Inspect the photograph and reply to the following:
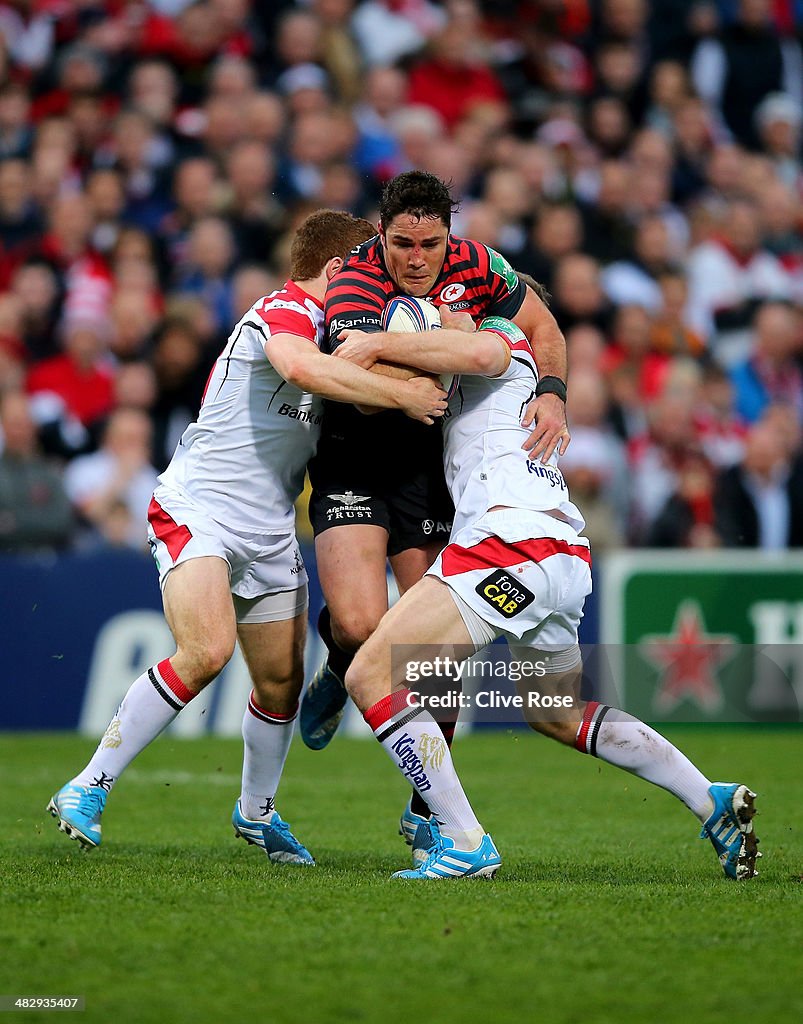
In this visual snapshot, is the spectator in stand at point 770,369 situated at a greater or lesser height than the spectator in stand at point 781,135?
lesser

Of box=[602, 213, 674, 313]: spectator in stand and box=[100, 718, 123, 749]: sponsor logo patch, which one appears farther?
box=[602, 213, 674, 313]: spectator in stand

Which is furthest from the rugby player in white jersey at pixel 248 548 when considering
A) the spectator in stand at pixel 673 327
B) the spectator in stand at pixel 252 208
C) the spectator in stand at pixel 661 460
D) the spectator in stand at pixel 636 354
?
the spectator in stand at pixel 673 327

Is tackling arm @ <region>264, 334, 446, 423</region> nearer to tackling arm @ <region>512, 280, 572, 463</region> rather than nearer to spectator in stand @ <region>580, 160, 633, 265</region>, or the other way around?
tackling arm @ <region>512, 280, 572, 463</region>

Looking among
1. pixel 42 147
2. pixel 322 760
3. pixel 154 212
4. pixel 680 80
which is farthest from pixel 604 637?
pixel 680 80

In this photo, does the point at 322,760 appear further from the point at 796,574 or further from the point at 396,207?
the point at 396,207

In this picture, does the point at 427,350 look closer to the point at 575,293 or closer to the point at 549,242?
the point at 575,293

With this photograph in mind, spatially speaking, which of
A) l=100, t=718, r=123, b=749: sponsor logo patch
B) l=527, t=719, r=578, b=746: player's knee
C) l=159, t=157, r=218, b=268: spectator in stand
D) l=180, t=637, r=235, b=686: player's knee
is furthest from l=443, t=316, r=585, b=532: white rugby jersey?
l=159, t=157, r=218, b=268: spectator in stand

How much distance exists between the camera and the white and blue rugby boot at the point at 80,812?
19.4ft

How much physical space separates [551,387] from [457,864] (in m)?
1.92

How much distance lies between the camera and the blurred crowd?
12125 mm

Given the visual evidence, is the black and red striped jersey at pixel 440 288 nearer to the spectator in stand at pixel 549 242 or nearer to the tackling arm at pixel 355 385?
the tackling arm at pixel 355 385

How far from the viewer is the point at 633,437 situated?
42.2 feet

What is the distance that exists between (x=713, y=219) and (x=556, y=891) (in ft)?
36.2

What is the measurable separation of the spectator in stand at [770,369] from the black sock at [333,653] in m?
8.07
